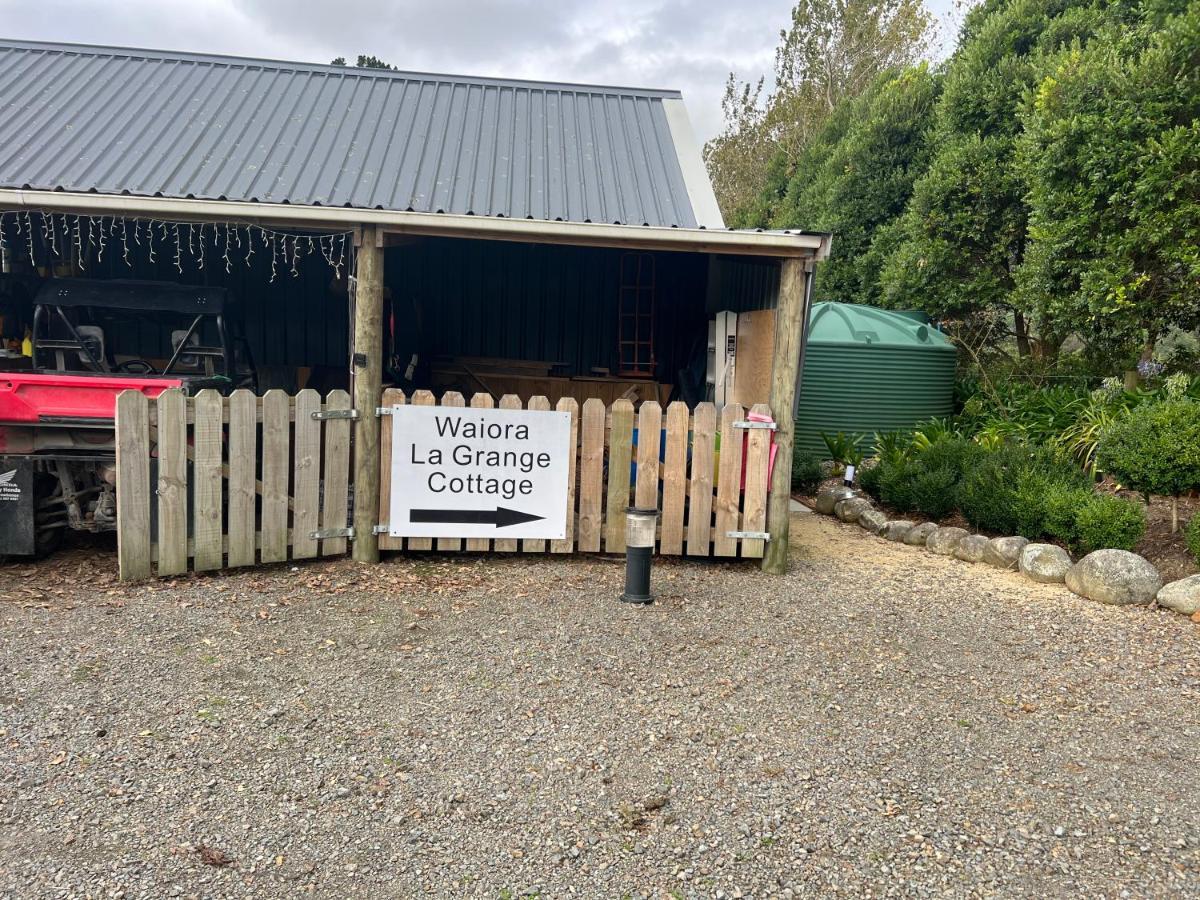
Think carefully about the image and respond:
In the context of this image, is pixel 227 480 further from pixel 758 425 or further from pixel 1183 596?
pixel 1183 596

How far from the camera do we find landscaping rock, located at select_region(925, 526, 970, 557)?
6.79 meters

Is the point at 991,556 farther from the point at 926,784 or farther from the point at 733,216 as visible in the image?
the point at 733,216

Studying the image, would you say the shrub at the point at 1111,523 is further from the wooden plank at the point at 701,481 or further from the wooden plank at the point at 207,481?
the wooden plank at the point at 207,481

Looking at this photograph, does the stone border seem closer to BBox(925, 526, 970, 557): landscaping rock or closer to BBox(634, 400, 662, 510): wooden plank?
BBox(925, 526, 970, 557): landscaping rock

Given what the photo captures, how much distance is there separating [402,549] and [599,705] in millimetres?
2641

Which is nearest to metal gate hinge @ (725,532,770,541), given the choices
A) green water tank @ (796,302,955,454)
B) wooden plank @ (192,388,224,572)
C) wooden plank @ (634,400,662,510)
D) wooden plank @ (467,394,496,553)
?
wooden plank @ (634,400,662,510)

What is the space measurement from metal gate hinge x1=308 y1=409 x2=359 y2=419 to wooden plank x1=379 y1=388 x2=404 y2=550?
0.19 metres

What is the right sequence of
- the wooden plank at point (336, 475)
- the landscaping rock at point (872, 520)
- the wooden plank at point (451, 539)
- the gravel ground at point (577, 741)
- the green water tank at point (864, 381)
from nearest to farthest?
the gravel ground at point (577, 741), the wooden plank at point (336, 475), the wooden plank at point (451, 539), the landscaping rock at point (872, 520), the green water tank at point (864, 381)

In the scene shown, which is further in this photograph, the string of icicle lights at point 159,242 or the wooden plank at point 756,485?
the string of icicle lights at point 159,242

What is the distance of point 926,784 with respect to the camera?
3201 millimetres

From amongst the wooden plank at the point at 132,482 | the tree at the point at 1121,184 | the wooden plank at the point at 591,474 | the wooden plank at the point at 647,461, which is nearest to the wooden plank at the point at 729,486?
the wooden plank at the point at 647,461

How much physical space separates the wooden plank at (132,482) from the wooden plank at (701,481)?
356cm

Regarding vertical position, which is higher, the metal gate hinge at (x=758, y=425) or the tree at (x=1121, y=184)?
the tree at (x=1121, y=184)

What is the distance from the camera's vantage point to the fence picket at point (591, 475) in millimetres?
5926
